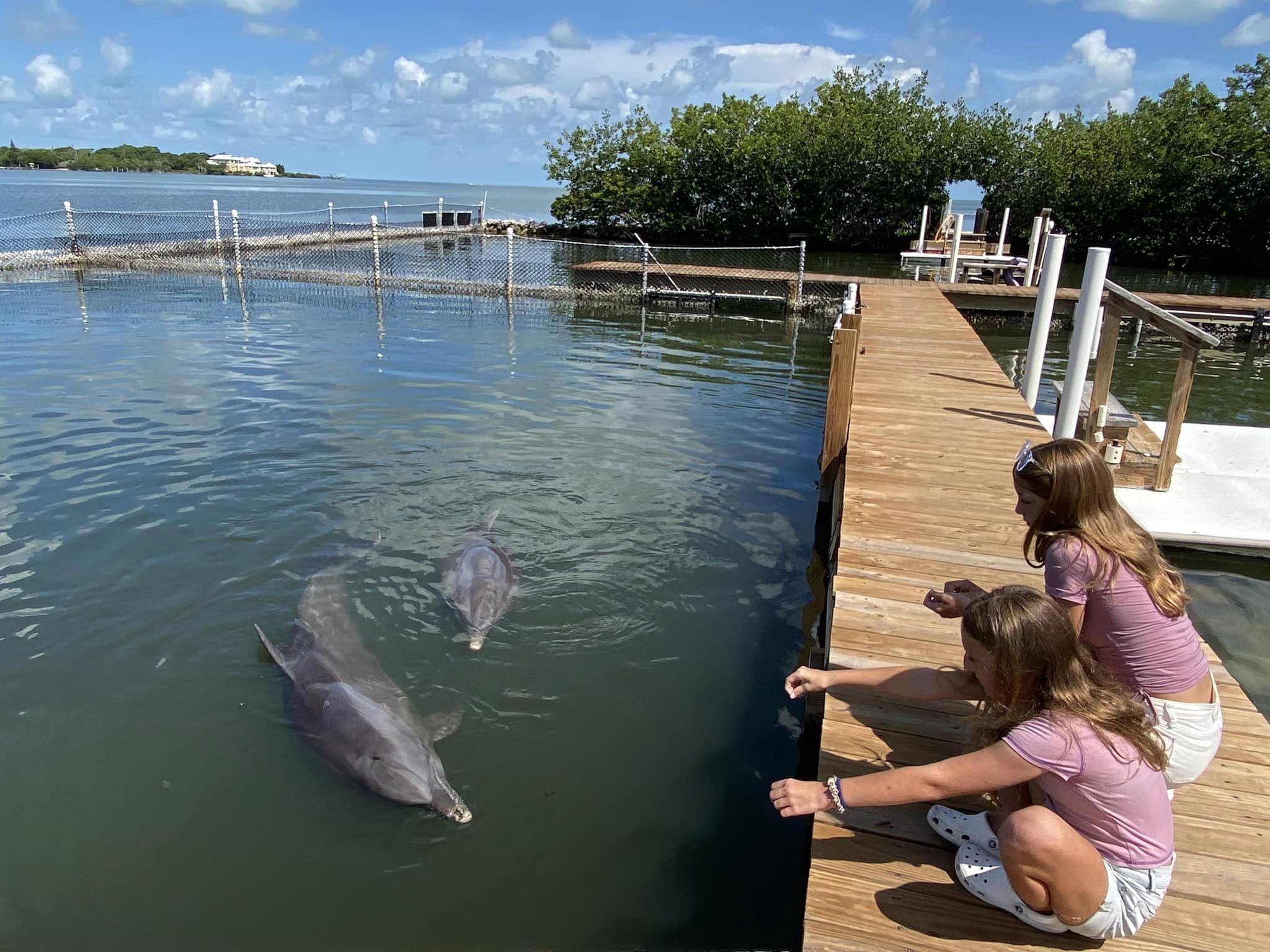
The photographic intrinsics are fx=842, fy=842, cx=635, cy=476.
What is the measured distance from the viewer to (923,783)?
3049 mm

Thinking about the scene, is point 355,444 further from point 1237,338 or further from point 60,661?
point 1237,338

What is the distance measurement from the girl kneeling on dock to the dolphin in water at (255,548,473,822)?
9.48 feet

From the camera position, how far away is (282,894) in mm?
4293

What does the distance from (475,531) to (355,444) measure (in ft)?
11.4

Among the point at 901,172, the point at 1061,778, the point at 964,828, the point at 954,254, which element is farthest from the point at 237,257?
the point at 901,172

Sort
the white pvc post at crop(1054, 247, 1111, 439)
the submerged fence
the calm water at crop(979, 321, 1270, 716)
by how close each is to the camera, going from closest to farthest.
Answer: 1. the calm water at crop(979, 321, 1270, 716)
2. the white pvc post at crop(1054, 247, 1111, 439)
3. the submerged fence

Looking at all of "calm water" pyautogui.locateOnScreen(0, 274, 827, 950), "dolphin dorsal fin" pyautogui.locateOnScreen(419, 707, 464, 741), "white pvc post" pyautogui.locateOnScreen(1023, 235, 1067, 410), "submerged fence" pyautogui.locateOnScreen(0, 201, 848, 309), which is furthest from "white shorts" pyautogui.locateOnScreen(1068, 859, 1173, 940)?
"submerged fence" pyautogui.locateOnScreen(0, 201, 848, 309)

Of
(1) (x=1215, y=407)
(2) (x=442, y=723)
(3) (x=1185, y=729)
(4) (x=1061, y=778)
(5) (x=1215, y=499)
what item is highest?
(4) (x=1061, y=778)

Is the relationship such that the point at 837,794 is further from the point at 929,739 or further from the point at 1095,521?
the point at 1095,521

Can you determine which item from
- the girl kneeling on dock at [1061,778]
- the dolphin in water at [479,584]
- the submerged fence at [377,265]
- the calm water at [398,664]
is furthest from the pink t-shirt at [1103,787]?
the submerged fence at [377,265]

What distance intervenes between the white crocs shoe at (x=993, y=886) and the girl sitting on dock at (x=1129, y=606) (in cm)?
91

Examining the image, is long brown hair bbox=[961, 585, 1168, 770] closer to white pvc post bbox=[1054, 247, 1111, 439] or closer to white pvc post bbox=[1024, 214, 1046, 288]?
white pvc post bbox=[1054, 247, 1111, 439]

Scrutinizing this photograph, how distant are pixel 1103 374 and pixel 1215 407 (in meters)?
9.23

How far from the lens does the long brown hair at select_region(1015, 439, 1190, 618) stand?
3.34 meters
